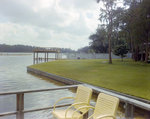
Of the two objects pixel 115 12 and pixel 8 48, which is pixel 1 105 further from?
pixel 8 48

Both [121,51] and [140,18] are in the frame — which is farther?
[121,51]

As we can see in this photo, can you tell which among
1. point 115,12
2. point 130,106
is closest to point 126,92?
point 130,106

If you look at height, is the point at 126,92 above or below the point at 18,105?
below

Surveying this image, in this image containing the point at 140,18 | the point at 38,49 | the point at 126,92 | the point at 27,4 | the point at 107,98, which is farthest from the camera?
the point at 38,49

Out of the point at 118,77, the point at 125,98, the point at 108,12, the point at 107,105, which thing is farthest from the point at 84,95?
the point at 108,12

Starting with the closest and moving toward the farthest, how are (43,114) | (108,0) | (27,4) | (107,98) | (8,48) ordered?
(107,98)
(43,114)
(27,4)
(108,0)
(8,48)

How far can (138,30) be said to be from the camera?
18.4 meters

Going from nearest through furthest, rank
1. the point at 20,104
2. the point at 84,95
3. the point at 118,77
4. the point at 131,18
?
the point at 20,104 → the point at 84,95 → the point at 118,77 → the point at 131,18

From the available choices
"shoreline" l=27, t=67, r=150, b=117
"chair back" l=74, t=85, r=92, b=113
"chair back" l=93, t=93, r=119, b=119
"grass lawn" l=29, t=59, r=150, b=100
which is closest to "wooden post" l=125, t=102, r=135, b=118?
"shoreline" l=27, t=67, r=150, b=117

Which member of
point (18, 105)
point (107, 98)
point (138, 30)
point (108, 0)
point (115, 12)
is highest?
point (108, 0)

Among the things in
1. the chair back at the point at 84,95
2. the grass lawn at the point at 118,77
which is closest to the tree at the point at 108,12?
the grass lawn at the point at 118,77

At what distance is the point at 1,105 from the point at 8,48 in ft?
234

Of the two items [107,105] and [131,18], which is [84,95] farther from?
[131,18]

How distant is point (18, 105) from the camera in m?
2.64
